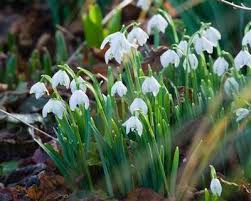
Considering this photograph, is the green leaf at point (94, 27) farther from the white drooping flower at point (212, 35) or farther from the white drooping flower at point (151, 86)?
the white drooping flower at point (151, 86)

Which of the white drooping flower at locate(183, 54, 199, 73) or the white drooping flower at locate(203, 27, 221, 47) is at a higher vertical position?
the white drooping flower at locate(203, 27, 221, 47)

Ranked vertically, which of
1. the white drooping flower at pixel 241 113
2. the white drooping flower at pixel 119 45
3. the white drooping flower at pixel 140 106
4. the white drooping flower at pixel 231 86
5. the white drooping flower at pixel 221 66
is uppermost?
the white drooping flower at pixel 119 45

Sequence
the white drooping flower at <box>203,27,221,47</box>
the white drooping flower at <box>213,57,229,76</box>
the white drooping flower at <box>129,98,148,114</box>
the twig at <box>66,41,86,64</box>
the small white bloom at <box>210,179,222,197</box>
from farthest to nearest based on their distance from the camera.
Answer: the twig at <box>66,41,86,64</box>
the white drooping flower at <box>203,27,221,47</box>
the white drooping flower at <box>213,57,229,76</box>
the white drooping flower at <box>129,98,148,114</box>
the small white bloom at <box>210,179,222,197</box>

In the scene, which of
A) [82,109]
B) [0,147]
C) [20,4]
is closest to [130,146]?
[82,109]

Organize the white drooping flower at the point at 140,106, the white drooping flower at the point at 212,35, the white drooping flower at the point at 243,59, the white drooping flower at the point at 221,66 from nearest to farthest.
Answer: the white drooping flower at the point at 140,106 → the white drooping flower at the point at 243,59 → the white drooping flower at the point at 221,66 → the white drooping flower at the point at 212,35

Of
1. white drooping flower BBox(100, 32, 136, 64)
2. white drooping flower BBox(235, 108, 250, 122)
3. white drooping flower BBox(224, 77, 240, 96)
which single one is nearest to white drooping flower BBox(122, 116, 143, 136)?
white drooping flower BBox(100, 32, 136, 64)

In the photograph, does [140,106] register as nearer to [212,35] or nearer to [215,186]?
[215,186]

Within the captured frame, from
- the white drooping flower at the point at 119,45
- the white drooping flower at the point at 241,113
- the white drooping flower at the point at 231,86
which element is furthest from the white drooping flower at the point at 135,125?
the white drooping flower at the point at 231,86

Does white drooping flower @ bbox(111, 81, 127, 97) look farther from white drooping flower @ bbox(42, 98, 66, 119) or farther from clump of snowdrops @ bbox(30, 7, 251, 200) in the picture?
white drooping flower @ bbox(42, 98, 66, 119)
